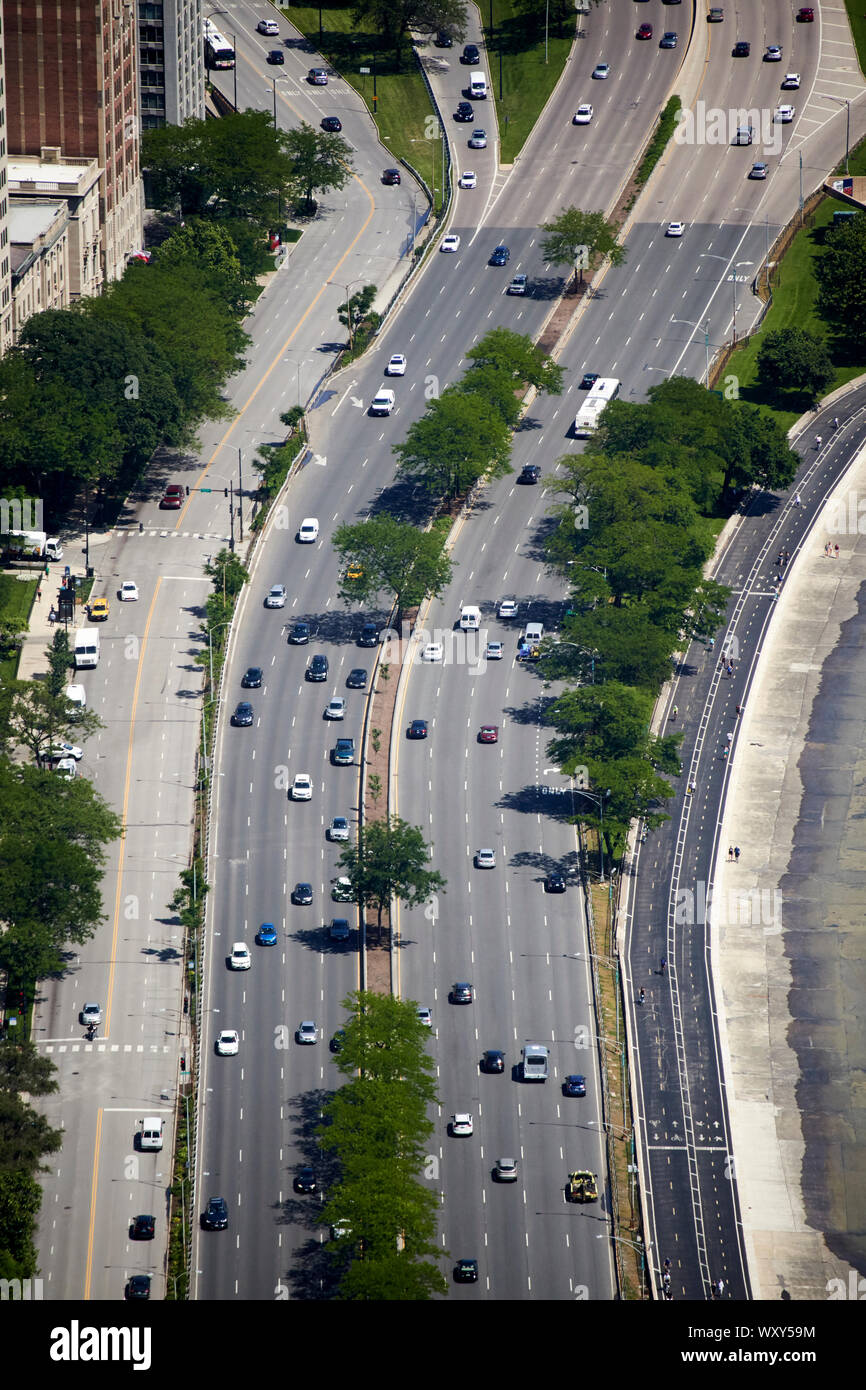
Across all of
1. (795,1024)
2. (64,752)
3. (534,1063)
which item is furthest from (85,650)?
(795,1024)

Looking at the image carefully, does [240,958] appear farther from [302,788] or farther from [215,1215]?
[215,1215]

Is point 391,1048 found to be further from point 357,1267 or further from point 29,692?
point 29,692

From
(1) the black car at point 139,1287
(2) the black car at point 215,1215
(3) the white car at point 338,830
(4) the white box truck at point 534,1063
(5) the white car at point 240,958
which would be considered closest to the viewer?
(1) the black car at point 139,1287

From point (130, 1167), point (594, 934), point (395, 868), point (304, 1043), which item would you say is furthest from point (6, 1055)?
point (594, 934)

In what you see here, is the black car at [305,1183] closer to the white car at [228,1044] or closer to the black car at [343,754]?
the white car at [228,1044]

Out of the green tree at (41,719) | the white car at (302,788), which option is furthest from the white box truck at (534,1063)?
the green tree at (41,719)

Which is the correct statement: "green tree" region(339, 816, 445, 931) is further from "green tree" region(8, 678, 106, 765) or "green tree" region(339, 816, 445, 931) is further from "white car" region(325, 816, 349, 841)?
"green tree" region(8, 678, 106, 765)
